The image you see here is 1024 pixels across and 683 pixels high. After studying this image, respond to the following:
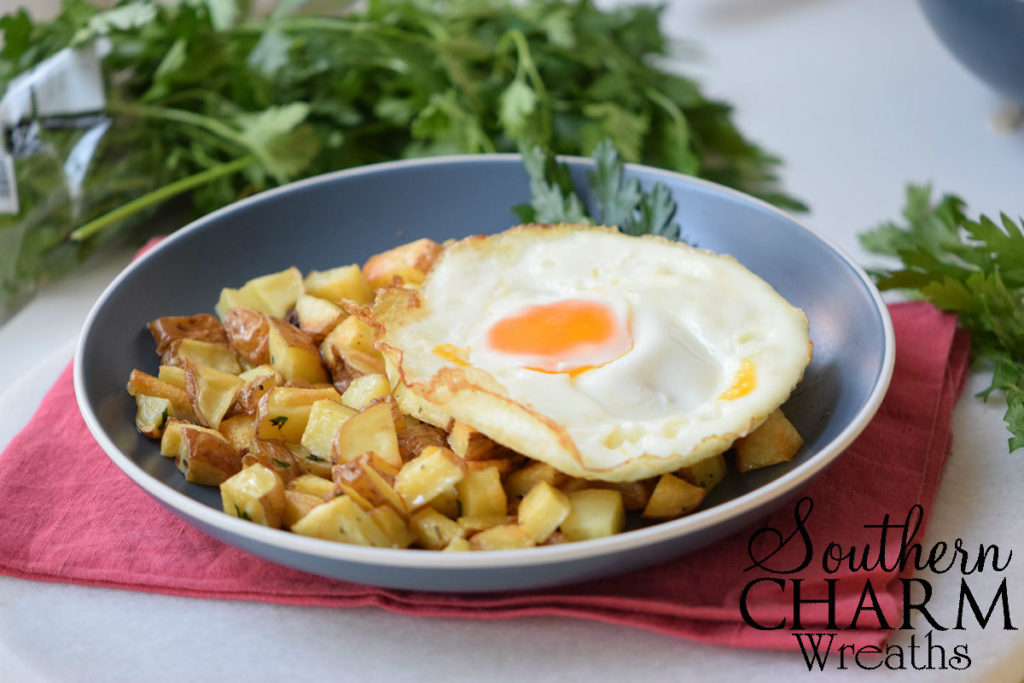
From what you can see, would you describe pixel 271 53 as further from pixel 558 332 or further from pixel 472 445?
pixel 472 445

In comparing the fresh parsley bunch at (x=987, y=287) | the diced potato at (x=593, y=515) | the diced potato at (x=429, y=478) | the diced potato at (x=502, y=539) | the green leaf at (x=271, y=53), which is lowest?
the fresh parsley bunch at (x=987, y=287)

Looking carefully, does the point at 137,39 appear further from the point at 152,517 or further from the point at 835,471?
the point at 835,471

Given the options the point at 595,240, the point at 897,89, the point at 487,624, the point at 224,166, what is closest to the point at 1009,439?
the point at 595,240

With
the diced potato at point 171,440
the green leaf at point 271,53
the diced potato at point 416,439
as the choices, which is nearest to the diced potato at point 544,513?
the diced potato at point 416,439

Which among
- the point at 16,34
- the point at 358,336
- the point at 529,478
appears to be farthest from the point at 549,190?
the point at 16,34

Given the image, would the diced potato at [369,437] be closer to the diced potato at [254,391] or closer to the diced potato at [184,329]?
the diced potato at [254,391]

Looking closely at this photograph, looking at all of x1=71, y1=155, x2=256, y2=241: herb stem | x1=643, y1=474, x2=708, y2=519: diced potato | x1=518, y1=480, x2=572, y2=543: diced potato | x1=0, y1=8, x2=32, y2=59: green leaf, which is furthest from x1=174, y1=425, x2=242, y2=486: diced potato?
x1=0, y1=8, x2=32, y2=59: green leaf
